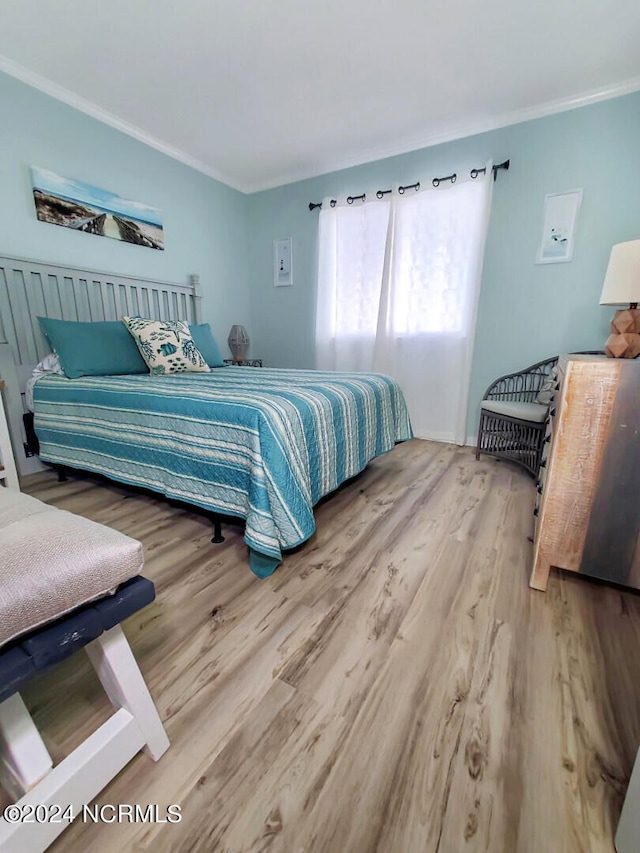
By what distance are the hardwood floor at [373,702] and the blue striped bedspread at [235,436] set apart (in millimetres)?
253

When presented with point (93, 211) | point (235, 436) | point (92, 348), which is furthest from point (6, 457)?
point (93, 211)

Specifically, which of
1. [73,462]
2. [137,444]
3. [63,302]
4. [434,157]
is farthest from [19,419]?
[434,157]

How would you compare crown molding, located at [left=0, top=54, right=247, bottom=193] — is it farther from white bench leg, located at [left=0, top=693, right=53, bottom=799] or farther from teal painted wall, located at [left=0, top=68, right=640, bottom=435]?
white bench leg, located at [left=0, top=693, right=53, bottom=799]

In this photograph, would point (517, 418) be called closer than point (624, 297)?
No

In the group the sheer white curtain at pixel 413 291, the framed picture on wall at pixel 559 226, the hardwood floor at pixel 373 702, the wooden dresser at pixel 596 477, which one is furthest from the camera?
the sheer white curtain at pixel 413 291

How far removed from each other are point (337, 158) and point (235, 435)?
3060 mm

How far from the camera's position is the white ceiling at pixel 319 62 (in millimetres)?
1754

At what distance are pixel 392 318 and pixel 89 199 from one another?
8.17 feet

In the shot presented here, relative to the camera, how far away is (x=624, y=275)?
1.48 metres

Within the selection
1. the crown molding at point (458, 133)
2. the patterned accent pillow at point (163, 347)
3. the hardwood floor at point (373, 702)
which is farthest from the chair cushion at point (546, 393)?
the patterned accent pillow at point (163, 347)

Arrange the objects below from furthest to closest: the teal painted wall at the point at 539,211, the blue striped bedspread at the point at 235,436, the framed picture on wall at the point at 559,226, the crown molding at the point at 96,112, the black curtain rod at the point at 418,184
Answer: the black curtain rod at the point at 418,184 → the framed picture on wall at the point at 559,226 → the teal painted wall at the point at 539,211 → the crown molding at the point at 96,112 → the blue striped bedspread at the point at 235,436

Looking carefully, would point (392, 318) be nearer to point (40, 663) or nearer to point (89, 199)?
point (89, 199)

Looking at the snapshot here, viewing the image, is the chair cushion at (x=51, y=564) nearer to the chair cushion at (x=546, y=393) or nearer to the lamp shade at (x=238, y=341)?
the chair cushion at (x=546, y=393)

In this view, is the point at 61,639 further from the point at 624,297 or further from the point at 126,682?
the point at 624,297
